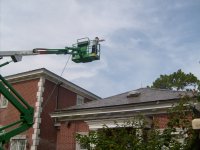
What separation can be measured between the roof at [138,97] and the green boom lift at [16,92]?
477 centimetres

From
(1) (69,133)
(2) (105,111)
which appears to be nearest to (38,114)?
(1) (69,133)

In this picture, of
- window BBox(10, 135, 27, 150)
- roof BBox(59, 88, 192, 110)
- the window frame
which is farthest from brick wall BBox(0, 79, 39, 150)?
roof BBox(59, 88, 192, 110)

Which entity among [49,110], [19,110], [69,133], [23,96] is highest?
[23,96]

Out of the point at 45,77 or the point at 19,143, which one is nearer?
the point at 19,143

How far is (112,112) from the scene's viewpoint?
2234cm

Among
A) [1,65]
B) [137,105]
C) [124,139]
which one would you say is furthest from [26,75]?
[124,139]

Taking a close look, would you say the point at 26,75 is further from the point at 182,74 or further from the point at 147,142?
the point at 182,74

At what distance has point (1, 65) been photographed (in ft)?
52.9

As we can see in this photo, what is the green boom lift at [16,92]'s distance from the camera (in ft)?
51.4

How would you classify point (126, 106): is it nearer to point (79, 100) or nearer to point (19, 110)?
point (19, 110)

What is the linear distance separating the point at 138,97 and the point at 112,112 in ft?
6.91

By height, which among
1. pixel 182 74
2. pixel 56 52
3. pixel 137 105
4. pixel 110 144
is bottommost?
pixel 110 144

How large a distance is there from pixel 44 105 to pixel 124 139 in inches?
619

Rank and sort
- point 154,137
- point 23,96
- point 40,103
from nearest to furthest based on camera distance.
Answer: point 154,137 < point 40,103 < point 23,96
